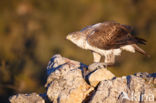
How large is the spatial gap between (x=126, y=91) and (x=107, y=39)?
75.1 inches

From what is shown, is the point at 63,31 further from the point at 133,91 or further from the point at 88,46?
the point at 133,91

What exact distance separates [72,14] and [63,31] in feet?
6.63

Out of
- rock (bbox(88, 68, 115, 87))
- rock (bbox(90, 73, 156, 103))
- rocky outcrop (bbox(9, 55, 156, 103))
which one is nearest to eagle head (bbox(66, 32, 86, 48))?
rocky outcrop (bbox(9, 55, 156, 103))

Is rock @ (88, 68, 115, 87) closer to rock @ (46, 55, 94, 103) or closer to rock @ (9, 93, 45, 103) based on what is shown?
rock @ (46, 55, 94, 103)

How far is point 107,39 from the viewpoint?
664 centimetres

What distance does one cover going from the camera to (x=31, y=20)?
18.4 meters

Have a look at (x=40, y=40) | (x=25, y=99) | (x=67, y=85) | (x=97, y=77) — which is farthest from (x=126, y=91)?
(x=40, y=40)

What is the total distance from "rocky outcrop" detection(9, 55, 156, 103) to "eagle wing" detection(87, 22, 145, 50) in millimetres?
835

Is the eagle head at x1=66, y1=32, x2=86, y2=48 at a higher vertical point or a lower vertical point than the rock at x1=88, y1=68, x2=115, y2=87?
higher

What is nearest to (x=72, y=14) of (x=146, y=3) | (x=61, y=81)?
(x=146, y=3)

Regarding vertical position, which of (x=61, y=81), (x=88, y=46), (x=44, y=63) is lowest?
(x=44, y=63)

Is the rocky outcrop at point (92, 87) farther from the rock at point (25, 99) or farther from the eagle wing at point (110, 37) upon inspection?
the eagle wing at point (110, 37)

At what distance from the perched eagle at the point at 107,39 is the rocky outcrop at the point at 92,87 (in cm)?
79

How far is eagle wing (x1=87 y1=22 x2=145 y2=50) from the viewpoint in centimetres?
658
